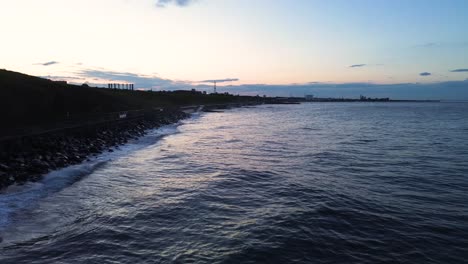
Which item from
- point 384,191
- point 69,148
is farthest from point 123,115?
point 384,191

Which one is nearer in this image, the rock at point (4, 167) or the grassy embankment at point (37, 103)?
the rock at point (4, 167)

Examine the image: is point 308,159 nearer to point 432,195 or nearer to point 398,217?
point 432,195

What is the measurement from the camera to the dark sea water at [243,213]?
8.30m

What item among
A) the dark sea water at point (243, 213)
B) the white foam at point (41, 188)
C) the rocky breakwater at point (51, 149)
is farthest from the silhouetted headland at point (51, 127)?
the dark sea water at point (243, 213)

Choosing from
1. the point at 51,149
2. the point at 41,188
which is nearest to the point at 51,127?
the point at 51,149

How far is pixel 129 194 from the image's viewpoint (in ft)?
44.2

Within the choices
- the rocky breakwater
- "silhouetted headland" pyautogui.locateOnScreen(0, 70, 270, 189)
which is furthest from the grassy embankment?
the rocky breakwater

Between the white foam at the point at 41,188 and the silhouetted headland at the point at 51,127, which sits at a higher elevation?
the silhouetted headland at the point at 51,127

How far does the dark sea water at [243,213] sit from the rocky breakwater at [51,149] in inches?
43.2

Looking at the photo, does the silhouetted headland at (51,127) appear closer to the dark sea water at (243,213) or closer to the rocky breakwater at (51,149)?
the rocky breakwater at (51,149)

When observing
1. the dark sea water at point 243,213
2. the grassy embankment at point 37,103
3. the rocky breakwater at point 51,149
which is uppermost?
the grassy embankment at point 37,103

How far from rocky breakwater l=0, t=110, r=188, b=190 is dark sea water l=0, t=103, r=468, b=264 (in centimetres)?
110

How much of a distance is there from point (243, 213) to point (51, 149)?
1505 cm

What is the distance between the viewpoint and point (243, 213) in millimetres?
11164
